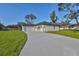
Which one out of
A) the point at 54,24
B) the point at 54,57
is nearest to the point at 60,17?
the point at 54,24

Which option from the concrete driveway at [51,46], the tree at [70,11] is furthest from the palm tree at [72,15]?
the concrete driveway at [51,46]

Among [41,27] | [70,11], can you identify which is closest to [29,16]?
[41,27]

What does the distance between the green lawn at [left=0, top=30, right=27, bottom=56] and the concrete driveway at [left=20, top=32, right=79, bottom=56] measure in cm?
9

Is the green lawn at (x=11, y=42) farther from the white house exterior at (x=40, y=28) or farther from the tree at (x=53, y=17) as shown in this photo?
the tree at (x=53, y=17)

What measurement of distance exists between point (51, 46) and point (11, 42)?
0.67m

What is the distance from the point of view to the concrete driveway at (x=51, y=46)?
6.17 metres

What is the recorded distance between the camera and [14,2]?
620 centimetres

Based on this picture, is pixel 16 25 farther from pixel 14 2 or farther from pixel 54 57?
pixel 54 57

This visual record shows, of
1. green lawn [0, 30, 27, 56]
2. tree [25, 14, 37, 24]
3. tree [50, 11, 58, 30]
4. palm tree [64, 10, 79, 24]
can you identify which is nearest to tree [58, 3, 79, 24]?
palm tree [64, 10, 79, 24]

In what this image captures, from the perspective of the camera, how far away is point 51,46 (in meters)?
6.21

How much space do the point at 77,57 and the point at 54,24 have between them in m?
0.68

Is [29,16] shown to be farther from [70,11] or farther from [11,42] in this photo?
[70,11]

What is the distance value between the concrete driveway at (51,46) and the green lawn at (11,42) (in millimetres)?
91

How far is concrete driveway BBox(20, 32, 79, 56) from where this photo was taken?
→ 20.2ft
